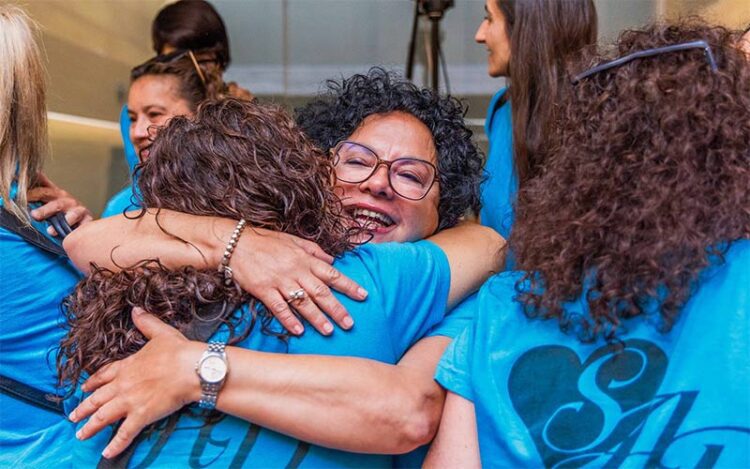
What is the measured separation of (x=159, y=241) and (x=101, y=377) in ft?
0.73

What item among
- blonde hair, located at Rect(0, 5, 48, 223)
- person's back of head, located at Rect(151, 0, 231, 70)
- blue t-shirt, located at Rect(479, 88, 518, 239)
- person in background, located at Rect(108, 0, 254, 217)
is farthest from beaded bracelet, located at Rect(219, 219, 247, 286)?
person's back of head, located at Rect(151, 0, 231, 70)

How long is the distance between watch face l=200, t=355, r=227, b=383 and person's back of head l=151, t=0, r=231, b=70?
6.22 feet

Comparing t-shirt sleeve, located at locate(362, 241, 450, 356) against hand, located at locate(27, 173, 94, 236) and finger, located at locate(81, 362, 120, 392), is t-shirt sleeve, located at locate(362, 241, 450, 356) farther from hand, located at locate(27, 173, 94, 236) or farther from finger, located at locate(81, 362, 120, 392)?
hand, located at locate(27, 173, 94, 236)

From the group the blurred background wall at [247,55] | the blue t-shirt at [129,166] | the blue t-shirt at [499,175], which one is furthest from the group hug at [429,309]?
the blurred background wall at [247,55]

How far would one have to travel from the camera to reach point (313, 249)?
3.71 ft

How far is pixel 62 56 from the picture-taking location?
9.96 ft

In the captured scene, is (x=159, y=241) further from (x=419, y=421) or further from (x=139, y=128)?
(x=139, y=128)

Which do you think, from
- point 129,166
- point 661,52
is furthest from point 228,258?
point 129,166

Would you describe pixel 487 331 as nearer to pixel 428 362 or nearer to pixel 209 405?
pixel 428 362

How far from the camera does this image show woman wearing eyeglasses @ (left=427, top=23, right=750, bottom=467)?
91 cm

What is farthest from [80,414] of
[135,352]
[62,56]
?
[62,56]

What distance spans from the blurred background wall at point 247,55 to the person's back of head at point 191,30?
562 millimetres

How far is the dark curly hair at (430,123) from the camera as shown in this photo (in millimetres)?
1625

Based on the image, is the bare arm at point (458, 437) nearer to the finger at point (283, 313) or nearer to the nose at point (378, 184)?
the finger at point (283, 313)
